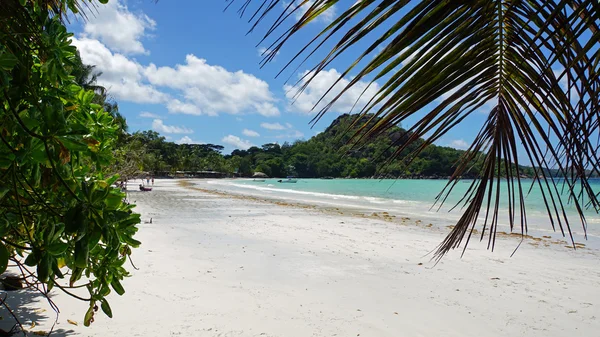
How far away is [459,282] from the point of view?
5.38 metres

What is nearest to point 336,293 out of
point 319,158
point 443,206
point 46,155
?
point 319,158

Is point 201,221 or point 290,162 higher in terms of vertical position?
point 290,162

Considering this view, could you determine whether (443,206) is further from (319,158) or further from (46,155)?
(46,155)

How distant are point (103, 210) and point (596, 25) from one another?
145 centimetres

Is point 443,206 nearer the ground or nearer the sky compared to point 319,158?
nearer the ground

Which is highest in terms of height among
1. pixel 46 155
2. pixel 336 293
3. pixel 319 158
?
pixel 319 158

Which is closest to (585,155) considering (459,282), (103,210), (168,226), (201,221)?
(103,210)

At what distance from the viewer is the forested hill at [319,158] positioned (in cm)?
113

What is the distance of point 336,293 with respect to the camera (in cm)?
457

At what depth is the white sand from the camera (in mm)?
3461

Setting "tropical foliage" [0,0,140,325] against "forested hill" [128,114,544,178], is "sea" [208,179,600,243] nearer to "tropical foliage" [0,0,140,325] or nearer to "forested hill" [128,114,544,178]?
"forested hill" [128,114,544,178]

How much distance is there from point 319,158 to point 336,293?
2.38 metres

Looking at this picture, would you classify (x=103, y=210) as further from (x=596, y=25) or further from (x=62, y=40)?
(x=596, y=25)

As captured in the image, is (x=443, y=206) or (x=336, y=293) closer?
(x=336, y=293)
